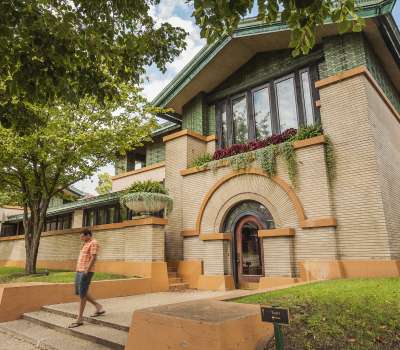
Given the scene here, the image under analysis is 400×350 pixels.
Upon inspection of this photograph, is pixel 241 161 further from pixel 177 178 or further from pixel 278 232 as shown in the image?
pixel 177 178

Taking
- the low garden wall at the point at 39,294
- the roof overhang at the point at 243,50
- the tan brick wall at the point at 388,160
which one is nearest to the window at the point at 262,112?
the roof overhang at the point at 243,50

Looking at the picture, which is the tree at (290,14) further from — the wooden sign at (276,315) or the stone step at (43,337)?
the stone step at (43,337)

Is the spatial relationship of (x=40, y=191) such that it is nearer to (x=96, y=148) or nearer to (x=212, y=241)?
(x=96, y=148)

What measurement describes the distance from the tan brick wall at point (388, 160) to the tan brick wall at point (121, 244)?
23.4ft

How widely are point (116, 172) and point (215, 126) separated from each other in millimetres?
9520

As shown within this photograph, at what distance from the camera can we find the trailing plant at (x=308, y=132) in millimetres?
10383

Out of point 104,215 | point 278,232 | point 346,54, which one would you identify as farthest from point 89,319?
point 104,215

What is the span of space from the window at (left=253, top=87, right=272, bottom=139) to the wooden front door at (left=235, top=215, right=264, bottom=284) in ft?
11.2

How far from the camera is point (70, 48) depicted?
5.78 meters

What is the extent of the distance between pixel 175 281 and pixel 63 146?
6407mm

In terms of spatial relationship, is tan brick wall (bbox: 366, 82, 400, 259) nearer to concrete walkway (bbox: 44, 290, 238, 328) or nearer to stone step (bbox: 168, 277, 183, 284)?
concrete walkway (bbox: 44, 290, 238, 328)

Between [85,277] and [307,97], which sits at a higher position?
[307,97]

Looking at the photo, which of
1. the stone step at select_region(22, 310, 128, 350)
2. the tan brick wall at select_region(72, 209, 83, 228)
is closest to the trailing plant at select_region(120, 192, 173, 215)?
the stone step at select_region(22, 310, 128, 350)

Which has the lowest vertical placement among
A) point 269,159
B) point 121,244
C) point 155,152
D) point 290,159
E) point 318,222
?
point 121,244
